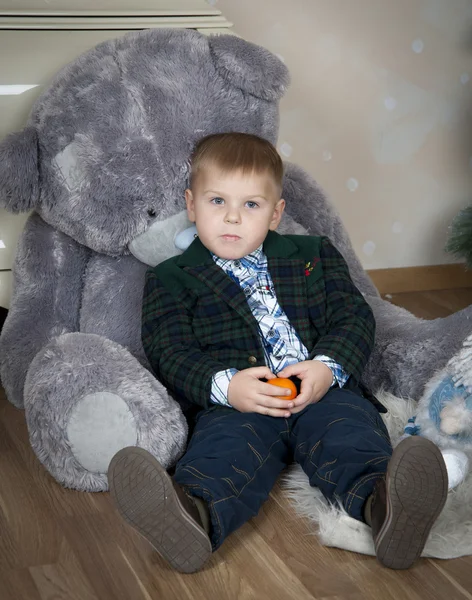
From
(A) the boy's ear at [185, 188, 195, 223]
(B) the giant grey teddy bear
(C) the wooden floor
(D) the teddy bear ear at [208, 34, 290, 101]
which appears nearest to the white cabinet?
(B) the giant grey teddy bear

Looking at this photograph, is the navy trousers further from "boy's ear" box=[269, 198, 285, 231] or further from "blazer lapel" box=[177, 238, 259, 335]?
"boy's ear" box=[269, 198, 285, 231]

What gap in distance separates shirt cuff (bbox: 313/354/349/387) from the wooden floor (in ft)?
0.74

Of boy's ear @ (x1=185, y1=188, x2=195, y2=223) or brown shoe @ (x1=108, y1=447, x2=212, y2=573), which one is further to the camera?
boy's ear @ (x1=185, y1=188, x2=195, y2=223)

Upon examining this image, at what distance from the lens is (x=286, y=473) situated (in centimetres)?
145

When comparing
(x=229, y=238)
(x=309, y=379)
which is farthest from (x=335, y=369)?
(x=229, y=238)

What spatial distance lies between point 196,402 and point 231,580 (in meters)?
0.37

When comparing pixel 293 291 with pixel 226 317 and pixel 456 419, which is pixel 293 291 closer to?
pixel 226 317

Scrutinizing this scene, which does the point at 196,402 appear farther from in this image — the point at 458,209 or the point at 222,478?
the point at 458,209

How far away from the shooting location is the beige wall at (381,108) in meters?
2.30

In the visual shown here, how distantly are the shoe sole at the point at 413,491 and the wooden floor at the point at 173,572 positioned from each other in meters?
0.08

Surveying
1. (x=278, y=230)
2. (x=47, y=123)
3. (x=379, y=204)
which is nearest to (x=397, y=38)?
(x=379, y=204)

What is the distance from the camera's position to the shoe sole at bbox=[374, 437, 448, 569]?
1095 millimetres

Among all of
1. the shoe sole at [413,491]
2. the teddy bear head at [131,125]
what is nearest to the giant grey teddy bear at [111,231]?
the teddy bear head at [131,125]

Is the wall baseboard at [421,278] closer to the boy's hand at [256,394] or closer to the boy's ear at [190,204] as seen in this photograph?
the boy's ear at [190,204]
